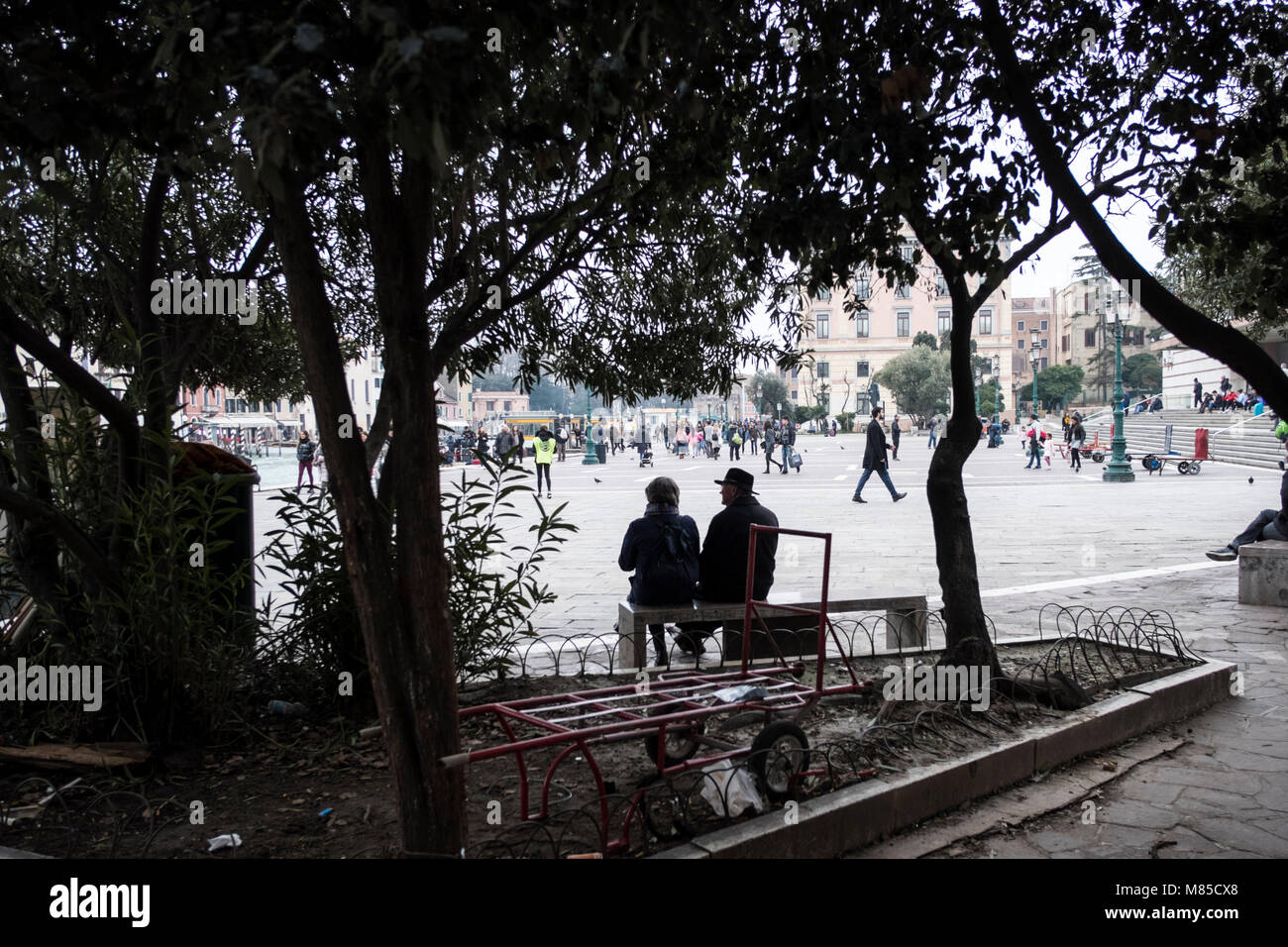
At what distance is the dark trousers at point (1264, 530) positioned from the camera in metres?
9.07

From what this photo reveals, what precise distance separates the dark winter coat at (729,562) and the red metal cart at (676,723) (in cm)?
131

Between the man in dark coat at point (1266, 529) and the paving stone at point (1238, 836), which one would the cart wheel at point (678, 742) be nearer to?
the paving stone at point (1238, 836)

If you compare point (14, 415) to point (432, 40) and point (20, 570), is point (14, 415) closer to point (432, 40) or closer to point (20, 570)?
point (20, 570)

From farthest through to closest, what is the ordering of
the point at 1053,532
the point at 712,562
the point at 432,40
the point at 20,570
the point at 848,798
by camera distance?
the point at 1053,532 → the point at 712,562 → the point at 20,570 → the point at 848,798 → the point at 432,40

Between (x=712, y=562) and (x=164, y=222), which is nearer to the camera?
(x=164, y=222)

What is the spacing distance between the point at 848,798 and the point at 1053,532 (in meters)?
10.3

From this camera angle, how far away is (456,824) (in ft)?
9.53

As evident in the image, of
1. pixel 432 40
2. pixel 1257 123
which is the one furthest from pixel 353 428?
pixel 1257 123

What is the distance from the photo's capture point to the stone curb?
10.8 ft

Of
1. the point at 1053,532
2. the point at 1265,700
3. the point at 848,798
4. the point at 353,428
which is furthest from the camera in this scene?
the point at 1053,532

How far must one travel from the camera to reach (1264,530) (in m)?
9.25

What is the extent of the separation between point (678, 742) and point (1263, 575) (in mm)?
6101

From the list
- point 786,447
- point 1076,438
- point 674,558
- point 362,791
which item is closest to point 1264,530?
point 674,558

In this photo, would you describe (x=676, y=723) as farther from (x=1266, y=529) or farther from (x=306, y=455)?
(x=306, y=455)
